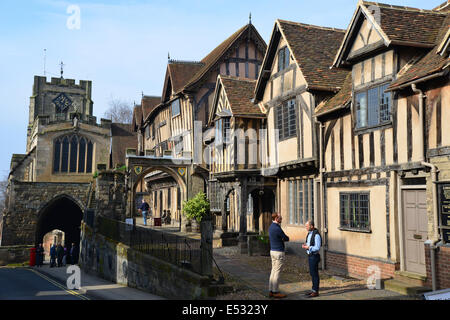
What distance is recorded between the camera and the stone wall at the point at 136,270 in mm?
10508

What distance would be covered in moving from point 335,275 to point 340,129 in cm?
428

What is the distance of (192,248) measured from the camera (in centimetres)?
1103

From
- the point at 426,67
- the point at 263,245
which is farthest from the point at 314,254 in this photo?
the point at 263,245

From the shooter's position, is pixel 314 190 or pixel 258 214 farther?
pixel 258 214

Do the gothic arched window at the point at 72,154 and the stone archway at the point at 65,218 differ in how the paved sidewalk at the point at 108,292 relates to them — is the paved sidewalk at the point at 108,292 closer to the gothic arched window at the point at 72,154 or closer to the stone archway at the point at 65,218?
the stone archway at the point at 65,218

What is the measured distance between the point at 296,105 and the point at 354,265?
6096 mm

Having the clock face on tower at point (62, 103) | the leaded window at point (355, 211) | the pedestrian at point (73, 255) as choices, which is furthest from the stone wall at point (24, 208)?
the leaded window at point (355, 211)

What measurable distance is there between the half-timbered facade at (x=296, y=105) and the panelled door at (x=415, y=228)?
341 cm

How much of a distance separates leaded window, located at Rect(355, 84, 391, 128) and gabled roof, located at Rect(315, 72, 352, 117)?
20.1 inches

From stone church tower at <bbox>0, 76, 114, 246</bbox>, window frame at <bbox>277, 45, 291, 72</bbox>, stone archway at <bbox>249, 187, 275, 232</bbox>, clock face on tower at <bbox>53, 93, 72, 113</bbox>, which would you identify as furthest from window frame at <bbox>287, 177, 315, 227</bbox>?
clock face on tower at <bbox>53, 93, 72, 113</bbox>

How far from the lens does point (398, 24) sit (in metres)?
10.9

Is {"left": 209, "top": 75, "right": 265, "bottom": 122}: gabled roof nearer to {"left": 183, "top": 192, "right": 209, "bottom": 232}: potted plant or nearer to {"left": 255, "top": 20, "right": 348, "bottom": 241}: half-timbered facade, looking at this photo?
{"left": 255, "top": 20, "right": 348, "bottom": 241}: half-timbered facade
